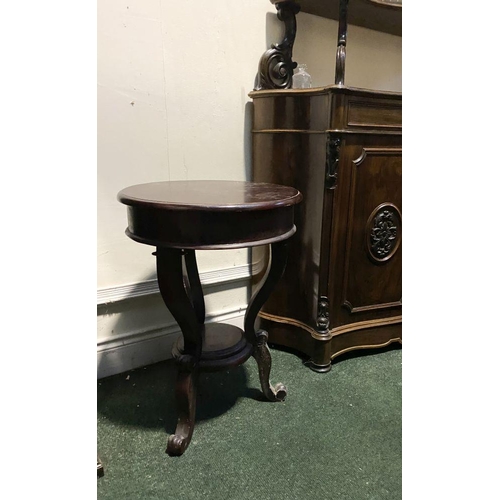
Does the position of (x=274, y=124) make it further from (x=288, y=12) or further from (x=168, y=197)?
(x=168, y=197)

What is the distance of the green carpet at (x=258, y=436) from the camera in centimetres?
101

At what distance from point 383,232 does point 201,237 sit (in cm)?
88

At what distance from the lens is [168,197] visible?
3.36 feet

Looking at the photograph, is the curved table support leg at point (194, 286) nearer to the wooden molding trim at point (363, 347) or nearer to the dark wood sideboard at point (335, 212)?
the dark wood sideboard at point (335, 212)

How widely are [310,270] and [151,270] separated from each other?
588 millimetres

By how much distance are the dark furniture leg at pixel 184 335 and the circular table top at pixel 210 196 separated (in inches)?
5.2

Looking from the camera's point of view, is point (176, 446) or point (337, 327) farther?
point (337, 327)

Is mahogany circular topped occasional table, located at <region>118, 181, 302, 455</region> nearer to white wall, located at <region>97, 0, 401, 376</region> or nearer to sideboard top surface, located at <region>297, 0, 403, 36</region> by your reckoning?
white wall, located at <region>97, 0, 401, 376</region>

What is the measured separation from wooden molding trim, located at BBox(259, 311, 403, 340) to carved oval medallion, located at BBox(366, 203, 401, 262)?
25cm

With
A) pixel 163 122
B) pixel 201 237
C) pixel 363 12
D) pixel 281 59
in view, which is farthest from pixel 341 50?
pixel 201 237

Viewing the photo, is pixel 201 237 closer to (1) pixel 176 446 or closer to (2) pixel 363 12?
(1) pixel 176 446

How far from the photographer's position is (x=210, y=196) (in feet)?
3.45

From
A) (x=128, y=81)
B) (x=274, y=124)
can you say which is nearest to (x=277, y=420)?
(x=274, y=124)
